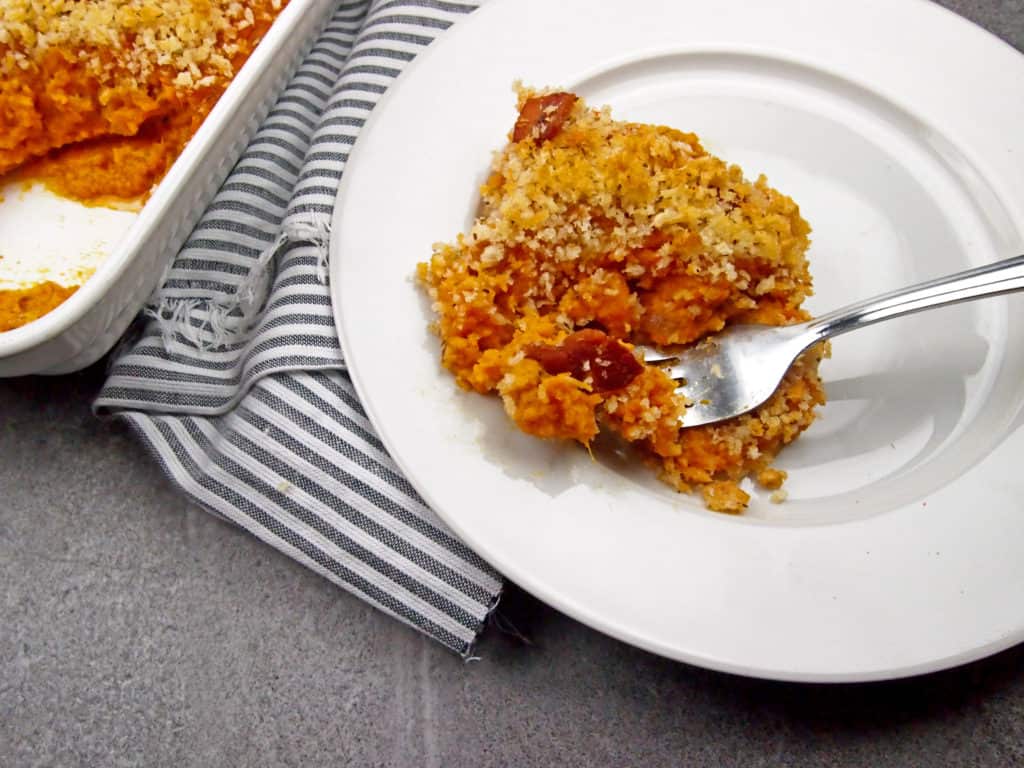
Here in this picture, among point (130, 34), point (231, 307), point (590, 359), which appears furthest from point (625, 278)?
point (130, 34)

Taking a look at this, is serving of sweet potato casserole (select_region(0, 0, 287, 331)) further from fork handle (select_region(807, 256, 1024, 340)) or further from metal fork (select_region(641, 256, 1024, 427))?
fork handle (select_region(807, 256, 1024, 340))

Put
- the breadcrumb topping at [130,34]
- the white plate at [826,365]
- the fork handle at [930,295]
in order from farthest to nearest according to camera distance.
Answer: the breadcrumb topping at [130,34], the fork handle at [930,295], the white plate at [826,365]

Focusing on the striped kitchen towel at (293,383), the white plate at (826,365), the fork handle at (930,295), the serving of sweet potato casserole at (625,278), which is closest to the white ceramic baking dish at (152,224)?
the striped kitchen towel at (293,383)

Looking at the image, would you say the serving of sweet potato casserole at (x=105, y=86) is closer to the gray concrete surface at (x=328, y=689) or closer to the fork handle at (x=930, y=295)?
the gray concrete surface at (x=328, y=689)

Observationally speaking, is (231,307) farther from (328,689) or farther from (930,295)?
(930,295)

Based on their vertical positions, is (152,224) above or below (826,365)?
below

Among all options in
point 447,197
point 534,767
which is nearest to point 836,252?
point 447,197

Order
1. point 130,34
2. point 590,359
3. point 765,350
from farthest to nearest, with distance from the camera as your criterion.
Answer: point 130,34, point 765,350, point 590,359

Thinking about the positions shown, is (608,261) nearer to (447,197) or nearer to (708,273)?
→ (708,273)
